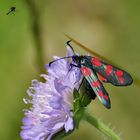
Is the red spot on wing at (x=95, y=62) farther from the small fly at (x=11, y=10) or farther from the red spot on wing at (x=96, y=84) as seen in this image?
the small fly at (x=11, y=10)

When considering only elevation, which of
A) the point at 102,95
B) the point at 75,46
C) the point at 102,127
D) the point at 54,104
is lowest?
the point at 102,127

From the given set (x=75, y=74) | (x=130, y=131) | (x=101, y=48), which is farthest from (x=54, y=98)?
(x=101, y=48)

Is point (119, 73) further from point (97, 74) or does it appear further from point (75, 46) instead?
point (75, 46)

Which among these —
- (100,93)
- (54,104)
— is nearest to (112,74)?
(100,93)

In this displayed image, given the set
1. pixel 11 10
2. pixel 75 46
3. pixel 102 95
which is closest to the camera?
pixel 102 95

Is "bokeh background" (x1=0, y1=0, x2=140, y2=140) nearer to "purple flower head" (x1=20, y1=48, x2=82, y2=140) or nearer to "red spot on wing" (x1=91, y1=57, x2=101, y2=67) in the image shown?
"purple flower head" (x1=20, y1=48, x2=82, y2=140)

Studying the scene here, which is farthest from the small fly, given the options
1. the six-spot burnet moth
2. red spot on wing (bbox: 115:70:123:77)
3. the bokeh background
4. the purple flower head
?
red spot on wing (bbox: 115:70:123:77)

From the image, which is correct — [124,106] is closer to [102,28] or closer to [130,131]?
[130,131]

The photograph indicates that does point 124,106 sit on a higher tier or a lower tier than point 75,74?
lower
